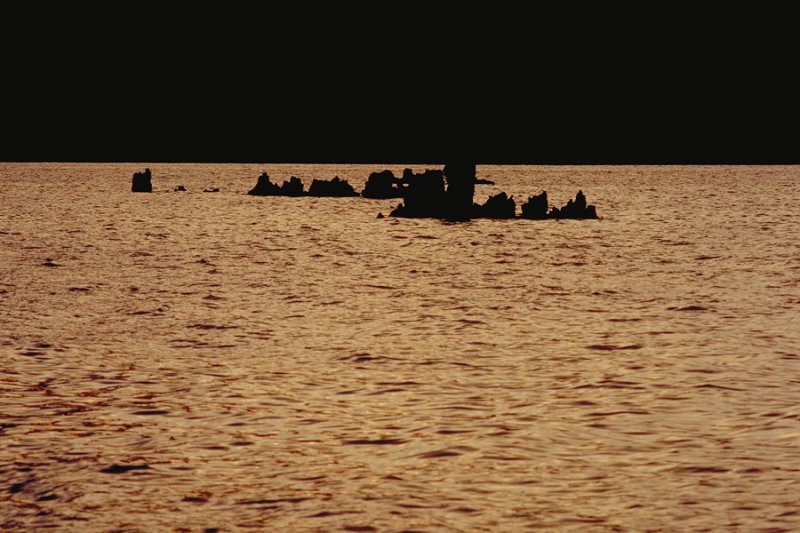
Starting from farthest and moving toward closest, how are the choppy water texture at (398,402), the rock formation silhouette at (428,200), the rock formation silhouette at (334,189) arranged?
1. the rock formation silhouette at (334,189)
2. the rock formation silhouette at (428,200)
3. the choppy water texture at (398,402)

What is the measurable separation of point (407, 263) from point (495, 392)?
24123 mm

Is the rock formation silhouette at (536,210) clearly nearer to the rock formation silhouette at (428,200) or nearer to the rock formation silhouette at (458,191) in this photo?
the rock formation silhouette at (458,191)

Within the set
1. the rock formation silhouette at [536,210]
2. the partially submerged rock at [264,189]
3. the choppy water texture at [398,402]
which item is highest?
the choppy water texture at [398,402]

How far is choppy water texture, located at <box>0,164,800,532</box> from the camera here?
9367 mm

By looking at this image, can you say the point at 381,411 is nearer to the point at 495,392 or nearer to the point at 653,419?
the point at 495,392

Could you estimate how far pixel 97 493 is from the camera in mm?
9648

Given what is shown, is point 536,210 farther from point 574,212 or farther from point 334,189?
point 334,189

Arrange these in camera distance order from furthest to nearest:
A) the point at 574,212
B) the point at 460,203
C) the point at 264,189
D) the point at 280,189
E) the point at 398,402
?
the point at 280,189 → the point at 264,189 → the point at 574,212 → the point at 460,203 → the point at 398,402

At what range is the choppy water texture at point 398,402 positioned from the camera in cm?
937

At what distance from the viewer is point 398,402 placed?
44.5 ft

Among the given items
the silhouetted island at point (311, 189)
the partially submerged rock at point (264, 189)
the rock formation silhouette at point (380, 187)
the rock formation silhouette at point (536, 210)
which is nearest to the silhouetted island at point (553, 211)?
the rock formation silhouette at point (536, 210)

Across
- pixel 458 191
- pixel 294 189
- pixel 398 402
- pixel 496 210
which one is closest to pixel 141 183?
pixel 294 189

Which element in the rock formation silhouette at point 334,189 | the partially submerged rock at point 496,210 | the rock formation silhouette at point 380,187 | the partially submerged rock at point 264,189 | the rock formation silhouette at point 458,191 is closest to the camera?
the rock formation silhouette at point 458,191

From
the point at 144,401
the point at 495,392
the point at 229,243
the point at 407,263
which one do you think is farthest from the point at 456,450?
the point at 229,243
